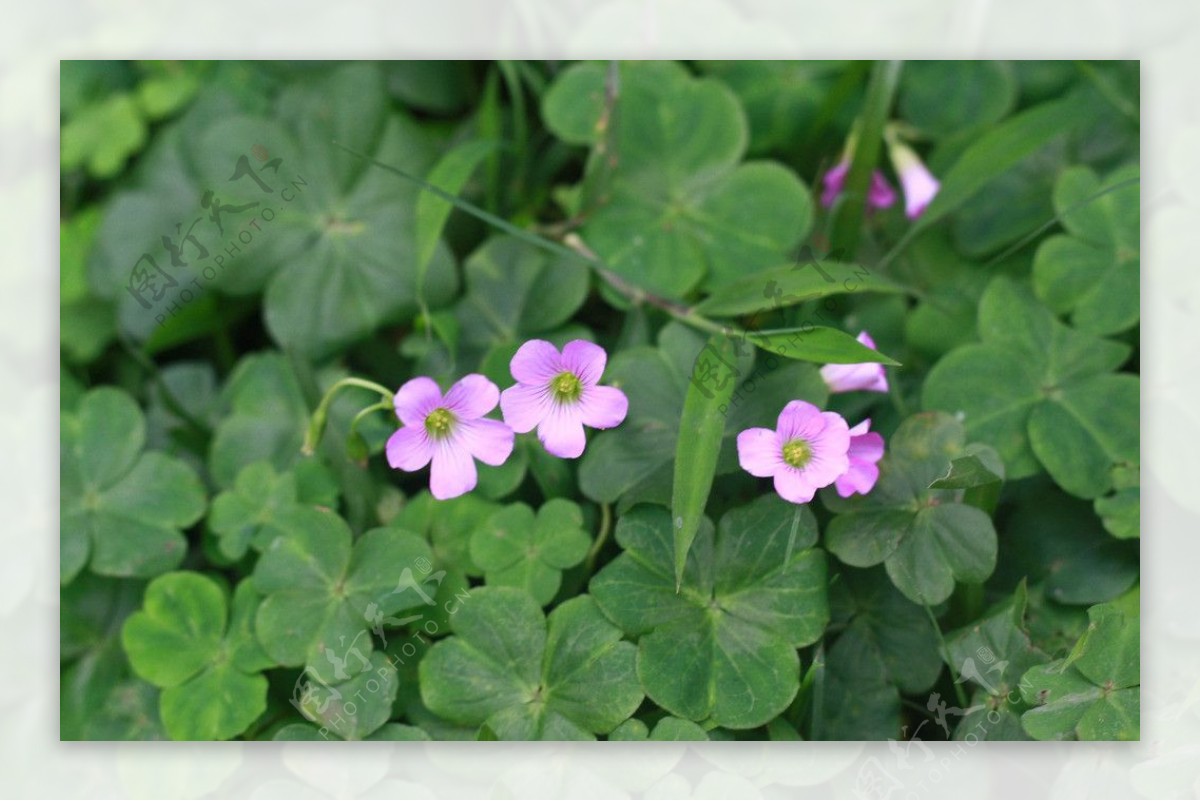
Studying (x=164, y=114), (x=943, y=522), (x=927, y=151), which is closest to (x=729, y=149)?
(x=927, y=151)

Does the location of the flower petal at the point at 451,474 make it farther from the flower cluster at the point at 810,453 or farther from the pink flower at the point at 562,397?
the flower cluster at the point at 810,453

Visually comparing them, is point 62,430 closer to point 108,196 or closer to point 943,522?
point 108,196

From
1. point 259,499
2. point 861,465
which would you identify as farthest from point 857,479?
point 259,499

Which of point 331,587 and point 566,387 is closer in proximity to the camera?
point 566,387

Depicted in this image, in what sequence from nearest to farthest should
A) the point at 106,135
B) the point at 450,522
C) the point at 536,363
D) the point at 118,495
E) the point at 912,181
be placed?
the point at 536,363
the point at 450,522
the point at 118,495
the point at 912,181
the point at 106,135

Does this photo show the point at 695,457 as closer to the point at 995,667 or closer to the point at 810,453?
the point at 810,453

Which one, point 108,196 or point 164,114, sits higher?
point 164,114

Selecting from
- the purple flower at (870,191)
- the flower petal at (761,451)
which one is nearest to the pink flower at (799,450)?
the flower petal at (761,451)
